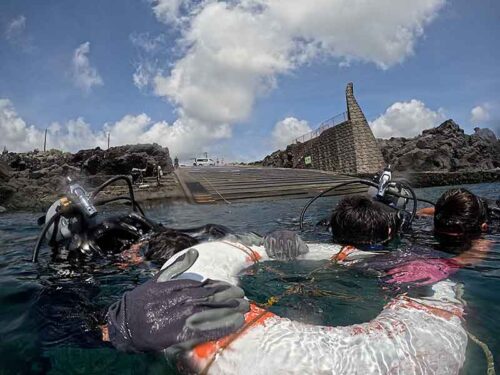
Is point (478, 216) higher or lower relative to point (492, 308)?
higher

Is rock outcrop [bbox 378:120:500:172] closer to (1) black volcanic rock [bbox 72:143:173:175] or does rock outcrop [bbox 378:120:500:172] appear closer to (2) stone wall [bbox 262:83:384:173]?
(2) stone wall [bbox 262:83:384:173]

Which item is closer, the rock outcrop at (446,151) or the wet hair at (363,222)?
the wet hair at (363,222)

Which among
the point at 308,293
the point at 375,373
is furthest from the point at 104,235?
the point at 375,373

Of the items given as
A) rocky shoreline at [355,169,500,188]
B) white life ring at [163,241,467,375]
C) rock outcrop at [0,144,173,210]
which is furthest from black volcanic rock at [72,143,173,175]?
white life ring at [163,241,467,375]

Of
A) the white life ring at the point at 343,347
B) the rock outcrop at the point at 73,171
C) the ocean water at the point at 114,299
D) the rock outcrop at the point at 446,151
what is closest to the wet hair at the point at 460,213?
the ocean water at the point at 114,299

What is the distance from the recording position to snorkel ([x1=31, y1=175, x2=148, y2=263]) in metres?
3.50

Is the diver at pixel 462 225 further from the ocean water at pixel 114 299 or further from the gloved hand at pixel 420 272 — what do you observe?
the gloved hand at pixel 420 272

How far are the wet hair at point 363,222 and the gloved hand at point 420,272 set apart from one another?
0.53 metres

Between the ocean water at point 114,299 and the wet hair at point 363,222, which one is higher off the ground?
the wet hair at point 363,222

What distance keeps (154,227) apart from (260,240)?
184cm

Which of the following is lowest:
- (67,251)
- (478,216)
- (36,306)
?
(36,306)

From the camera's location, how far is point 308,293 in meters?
2.72

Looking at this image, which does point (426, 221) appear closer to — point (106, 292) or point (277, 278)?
point (277, 278)

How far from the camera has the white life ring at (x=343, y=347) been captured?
4.74ft
